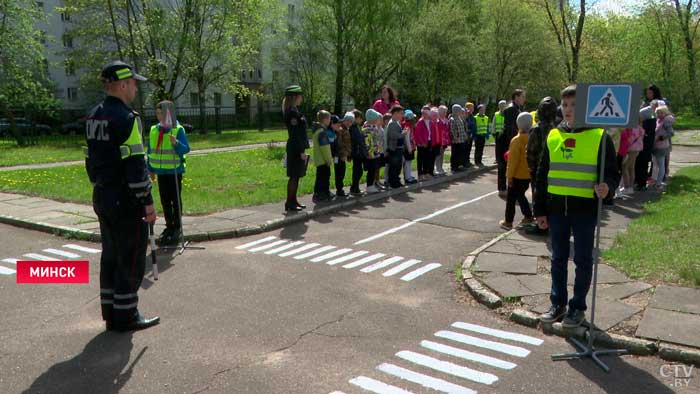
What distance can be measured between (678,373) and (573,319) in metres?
0.95

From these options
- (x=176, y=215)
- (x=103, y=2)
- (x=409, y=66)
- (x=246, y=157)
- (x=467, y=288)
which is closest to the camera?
(x=467, y=288)

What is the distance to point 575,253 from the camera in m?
5.11

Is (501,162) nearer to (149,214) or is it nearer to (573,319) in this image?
(573,319)

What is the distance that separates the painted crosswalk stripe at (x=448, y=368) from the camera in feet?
14.0

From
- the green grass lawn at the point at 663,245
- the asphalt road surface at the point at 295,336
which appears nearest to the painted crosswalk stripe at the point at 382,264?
the asphalt road surface at the point at 295,336

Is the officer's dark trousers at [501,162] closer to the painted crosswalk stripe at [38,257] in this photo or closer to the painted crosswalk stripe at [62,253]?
the painted crosswalk stripe at [62,253]

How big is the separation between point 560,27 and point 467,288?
44.3 meters

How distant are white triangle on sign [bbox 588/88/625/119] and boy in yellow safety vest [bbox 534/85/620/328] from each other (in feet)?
0.90

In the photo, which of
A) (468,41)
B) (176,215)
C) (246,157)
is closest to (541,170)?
(176,215)

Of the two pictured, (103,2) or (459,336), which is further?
(103,2)

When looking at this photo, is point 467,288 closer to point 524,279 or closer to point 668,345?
point 524,279

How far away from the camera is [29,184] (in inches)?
563

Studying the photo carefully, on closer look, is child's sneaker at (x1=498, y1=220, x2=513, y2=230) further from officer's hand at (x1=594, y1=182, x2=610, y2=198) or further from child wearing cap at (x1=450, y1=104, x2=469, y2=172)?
child wearing cap at (x1=450, y1=104, x2=469, y2=172)

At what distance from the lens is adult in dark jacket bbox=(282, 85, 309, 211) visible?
394 inches
